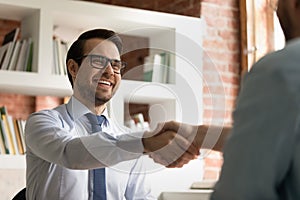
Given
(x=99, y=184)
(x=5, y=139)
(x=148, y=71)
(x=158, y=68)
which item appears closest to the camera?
(x=99, y=184)

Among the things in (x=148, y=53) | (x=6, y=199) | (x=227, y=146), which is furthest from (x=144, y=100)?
(x=227, y=146)

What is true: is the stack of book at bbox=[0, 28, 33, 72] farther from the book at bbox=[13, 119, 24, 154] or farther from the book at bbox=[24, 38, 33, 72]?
the book at bbox=[13, 119, 24, 154]

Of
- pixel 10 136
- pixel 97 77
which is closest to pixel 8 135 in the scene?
pixel 10 136

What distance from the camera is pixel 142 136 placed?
5.40ft

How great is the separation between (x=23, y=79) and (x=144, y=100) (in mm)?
777

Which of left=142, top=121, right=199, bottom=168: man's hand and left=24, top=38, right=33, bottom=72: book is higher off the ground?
left=24, top=38, right=33, bottom=72: book

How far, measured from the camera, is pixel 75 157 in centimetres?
177

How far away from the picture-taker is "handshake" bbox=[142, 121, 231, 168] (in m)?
1.55

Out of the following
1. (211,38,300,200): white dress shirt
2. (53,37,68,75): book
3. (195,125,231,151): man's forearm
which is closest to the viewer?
(211,38,300,200): white dress shirt

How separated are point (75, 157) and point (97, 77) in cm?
40

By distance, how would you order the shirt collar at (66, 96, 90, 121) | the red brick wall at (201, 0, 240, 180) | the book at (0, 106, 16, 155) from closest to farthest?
the shirt collar at (66, 96, 90, 121)
the book at (0, 106, 16, 155)
the red brick wall at (201, 0, 240, 180)

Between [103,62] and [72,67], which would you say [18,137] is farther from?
[103,62]

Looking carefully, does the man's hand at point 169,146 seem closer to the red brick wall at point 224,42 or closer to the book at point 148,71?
the book at point 148,71

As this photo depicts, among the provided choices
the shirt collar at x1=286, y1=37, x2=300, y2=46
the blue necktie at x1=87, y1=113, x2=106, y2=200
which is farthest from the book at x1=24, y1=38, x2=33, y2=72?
the shirt collar at x1=286, y1=37, x2=300, y2=46
